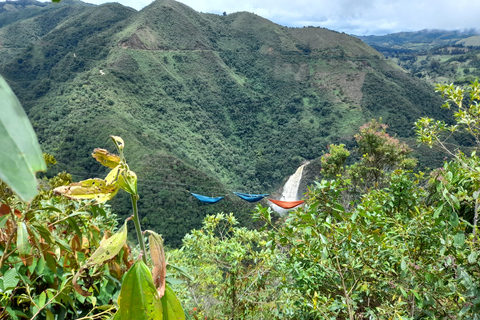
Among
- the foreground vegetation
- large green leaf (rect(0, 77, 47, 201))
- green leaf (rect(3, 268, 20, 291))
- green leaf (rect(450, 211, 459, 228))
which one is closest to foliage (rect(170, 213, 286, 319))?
the foreground vegetation

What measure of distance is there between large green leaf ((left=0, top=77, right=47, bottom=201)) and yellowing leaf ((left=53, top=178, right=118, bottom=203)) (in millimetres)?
331

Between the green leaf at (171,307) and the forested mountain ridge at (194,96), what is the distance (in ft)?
55.8

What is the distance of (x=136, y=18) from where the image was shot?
49.8 meters

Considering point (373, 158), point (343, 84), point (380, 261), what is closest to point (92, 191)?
point (380, 261)

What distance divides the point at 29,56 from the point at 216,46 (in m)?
28.9

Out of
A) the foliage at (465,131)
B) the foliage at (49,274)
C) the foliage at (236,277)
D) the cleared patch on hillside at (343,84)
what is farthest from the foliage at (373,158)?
the cleared patch on hillside at (343,84)

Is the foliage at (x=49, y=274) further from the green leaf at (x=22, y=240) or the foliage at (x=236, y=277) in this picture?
the foliage at (x=236, y=277)

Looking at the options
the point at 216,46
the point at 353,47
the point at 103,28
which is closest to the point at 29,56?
the point at 103,28

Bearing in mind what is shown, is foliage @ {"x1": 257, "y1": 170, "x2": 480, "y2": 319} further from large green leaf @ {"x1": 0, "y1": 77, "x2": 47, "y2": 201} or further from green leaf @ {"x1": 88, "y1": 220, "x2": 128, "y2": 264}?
large green leaf @ {"x1": 0, "y1": 77, "x2": 47, "y2": 201}

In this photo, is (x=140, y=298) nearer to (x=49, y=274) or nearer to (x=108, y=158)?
(x=108, y=158)

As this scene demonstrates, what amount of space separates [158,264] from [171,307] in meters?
0.09

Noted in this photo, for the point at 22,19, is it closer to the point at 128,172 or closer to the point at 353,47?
the point at 353,47

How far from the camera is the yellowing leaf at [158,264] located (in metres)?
0.48

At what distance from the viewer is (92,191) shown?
47cm
